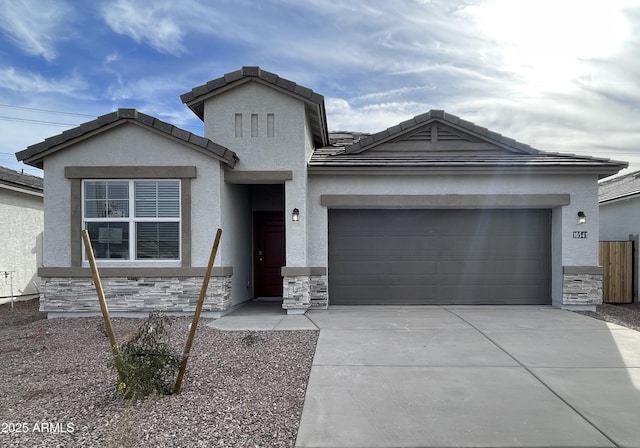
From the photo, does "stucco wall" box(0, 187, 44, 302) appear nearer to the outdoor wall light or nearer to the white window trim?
the white window trim

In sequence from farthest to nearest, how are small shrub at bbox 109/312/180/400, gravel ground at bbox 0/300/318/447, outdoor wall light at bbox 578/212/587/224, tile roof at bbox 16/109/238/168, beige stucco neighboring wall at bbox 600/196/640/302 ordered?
beige stucco neighboring wall at bbox 600/196/640/302
outdoor wall light at bbox 578/212/587/224
tile roof at bbox 16/109/238/168
small shrub at bbox 109/312/180/400
gravel ground at bbox 0/300/318/447

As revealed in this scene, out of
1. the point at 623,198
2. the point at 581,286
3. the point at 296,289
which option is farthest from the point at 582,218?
the point at 296,289

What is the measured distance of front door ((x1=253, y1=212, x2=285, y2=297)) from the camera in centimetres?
1252

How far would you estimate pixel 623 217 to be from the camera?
13.9 metres

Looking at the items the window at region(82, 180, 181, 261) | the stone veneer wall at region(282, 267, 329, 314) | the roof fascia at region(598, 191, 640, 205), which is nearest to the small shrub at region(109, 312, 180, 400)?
the window at region(82, 180, 181, 261)

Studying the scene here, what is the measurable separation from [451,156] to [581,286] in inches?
167

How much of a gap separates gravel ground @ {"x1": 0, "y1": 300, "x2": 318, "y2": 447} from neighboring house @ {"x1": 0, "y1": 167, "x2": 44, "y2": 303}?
20.2 feet

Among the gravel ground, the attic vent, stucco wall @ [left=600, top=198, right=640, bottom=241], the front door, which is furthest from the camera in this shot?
stucco wall @ [left=600, top=198, right=640, bottom=241]

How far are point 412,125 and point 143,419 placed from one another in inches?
371

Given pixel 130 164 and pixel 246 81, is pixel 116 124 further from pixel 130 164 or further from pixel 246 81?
pixel 246 81

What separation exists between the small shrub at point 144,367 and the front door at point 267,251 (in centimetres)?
764

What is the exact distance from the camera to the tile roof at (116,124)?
9.17 metres

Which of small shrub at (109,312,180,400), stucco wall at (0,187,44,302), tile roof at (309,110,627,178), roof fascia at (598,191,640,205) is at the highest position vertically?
tile roof at (309,110,627,178)

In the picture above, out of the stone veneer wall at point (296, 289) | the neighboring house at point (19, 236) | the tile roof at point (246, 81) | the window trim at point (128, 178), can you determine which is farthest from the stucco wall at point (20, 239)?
the stone veneer wall at point (296, 289)
